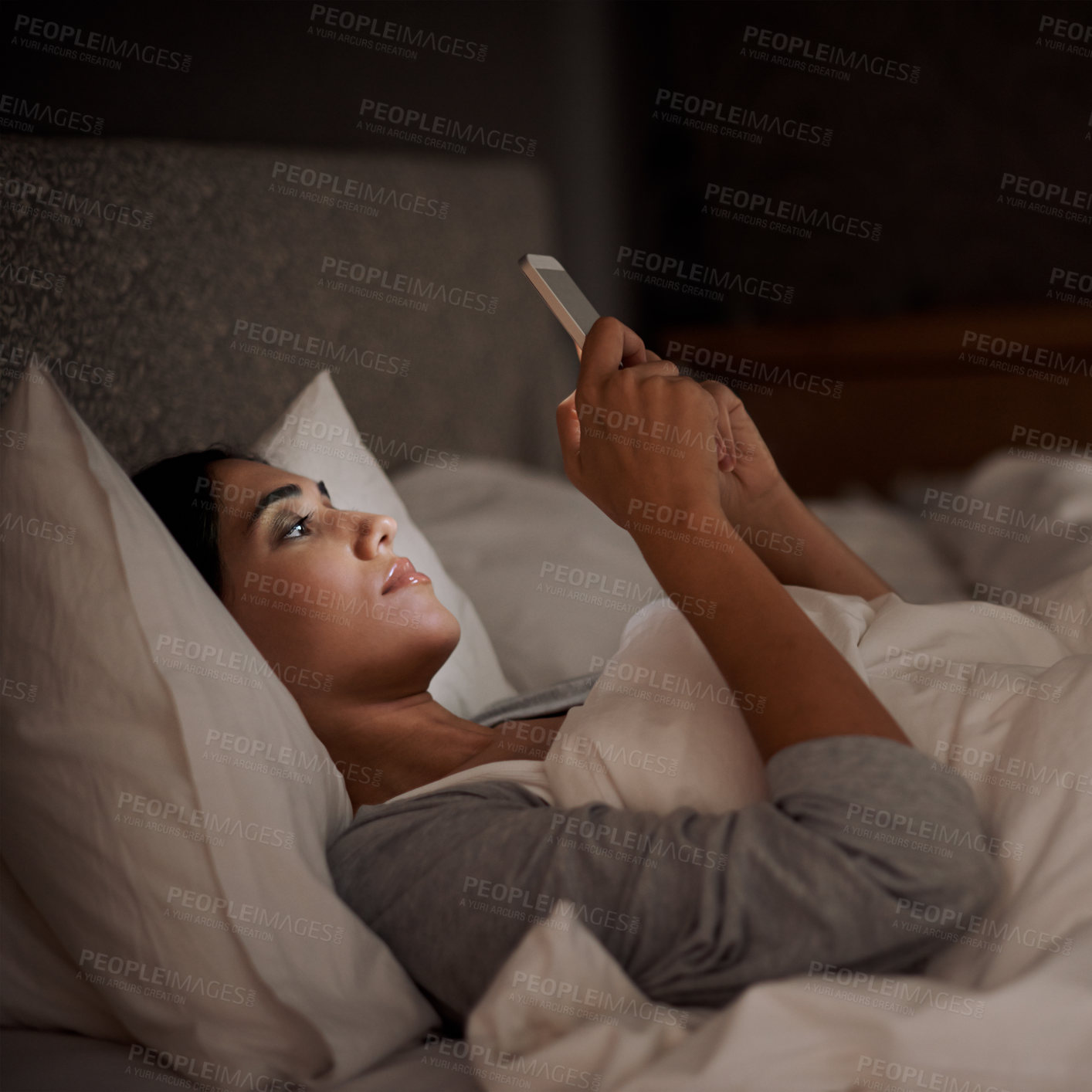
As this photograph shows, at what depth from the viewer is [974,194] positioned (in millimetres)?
2215

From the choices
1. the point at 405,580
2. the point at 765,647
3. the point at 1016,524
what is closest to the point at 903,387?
the point at 1016,524

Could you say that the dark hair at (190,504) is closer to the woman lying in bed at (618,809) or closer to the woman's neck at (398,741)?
the woman lying in bed at (618,809)

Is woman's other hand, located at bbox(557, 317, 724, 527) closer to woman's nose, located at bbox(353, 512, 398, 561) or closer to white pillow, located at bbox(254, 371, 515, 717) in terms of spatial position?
woman's nose, located at bbox(353, 512, 398, 561)

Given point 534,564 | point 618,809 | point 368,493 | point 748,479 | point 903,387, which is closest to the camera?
point 618,809

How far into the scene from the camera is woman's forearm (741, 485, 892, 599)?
3.61 ft

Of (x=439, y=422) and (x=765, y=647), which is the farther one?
(x=439, y=422)

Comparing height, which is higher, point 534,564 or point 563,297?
point 563,297

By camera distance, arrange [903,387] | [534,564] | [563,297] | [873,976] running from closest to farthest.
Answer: [873,976]
[563,297]
[534,564]
[903,387]

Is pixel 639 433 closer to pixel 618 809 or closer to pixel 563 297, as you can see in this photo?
pixel 563 297

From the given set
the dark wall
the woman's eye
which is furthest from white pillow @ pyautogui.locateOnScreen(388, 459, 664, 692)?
the dark wall

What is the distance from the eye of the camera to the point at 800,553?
3.63 feet

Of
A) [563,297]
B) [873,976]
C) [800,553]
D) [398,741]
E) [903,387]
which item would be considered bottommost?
[398,741]

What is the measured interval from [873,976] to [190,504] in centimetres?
76

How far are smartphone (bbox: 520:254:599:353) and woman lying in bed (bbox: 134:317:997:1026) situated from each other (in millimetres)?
43
